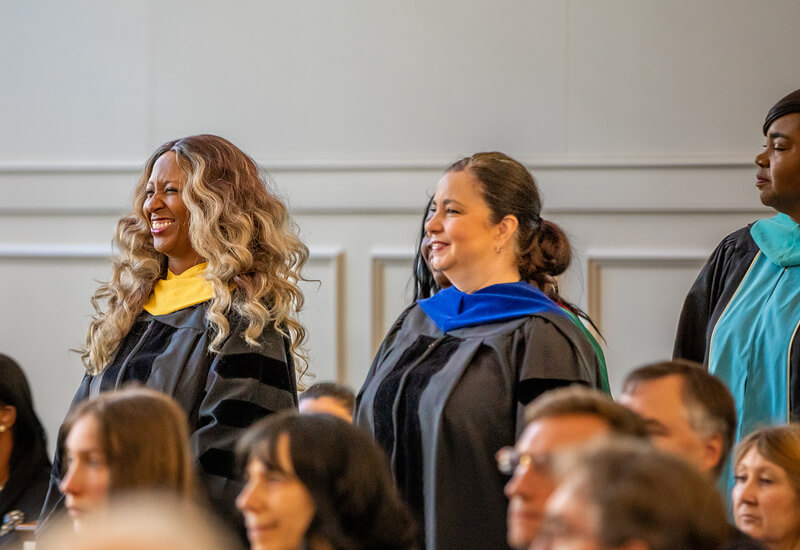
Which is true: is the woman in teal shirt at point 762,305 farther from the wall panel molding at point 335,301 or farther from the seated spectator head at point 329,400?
the wall panel molding at point 335,301

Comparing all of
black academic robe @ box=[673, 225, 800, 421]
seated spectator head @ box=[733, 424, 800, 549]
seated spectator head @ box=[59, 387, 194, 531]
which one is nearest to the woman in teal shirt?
black academic robe @ box=[673, 225, 800, 421]

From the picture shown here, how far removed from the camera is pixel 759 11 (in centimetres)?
457

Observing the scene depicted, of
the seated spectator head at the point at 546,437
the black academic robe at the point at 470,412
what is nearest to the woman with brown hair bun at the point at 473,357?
the black academic robe at the point at 470,412

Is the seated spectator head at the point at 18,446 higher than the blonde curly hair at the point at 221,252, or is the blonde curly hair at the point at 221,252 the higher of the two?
the blonde curly hair at the point at 221,252

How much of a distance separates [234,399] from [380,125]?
210cm

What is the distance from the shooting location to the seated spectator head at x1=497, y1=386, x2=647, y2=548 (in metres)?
1.84

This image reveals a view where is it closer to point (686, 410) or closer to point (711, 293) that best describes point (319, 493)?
point (686, 410)

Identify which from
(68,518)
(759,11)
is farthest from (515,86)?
(68,518)

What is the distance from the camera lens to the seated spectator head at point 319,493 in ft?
6.31

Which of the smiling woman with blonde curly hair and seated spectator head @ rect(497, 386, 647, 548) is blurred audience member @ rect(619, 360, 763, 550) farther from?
the smiling woman with blonde curly hair

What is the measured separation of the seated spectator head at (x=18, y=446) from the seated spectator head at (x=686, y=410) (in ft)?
7.14

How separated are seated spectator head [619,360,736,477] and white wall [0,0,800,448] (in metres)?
2.27

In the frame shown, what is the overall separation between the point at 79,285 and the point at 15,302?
310 millimetres

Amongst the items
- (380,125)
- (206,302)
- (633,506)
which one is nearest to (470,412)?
(206,302)
